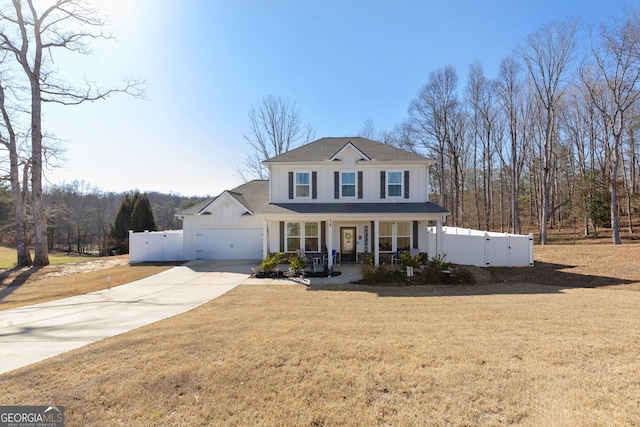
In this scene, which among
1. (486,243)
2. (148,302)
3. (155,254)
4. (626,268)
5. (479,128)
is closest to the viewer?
(148,302)

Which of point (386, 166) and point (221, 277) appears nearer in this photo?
point (221, 277)

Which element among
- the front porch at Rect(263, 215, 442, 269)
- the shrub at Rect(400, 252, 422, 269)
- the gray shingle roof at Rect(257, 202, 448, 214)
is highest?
the gray shingle roof at Rect(257, 202, 448, 214)

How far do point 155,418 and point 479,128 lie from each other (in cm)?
3446

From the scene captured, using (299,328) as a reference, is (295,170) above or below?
above

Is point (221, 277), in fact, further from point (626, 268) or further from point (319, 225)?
point (626, 268)

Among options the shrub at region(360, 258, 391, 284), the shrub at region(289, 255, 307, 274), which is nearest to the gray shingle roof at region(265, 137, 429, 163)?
the shrub at region(289, 255, 307, 274)

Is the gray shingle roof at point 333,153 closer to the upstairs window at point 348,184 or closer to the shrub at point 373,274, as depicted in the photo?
the upstairs window at point 348,184

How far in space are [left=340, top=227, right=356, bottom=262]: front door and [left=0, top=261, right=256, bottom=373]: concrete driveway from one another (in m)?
5.52

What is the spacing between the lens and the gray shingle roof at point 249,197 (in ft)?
60.1

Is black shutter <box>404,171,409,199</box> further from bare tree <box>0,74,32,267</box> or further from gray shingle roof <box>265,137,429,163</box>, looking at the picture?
bare tree <box>0,74,32,267</box>

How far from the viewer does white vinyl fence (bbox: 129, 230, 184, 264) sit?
17809 millimetres

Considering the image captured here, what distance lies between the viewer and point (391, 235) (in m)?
15.7

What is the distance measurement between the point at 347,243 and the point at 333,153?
5160 millimetres

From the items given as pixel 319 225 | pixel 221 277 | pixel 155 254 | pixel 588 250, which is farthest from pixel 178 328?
pixel 588 250
